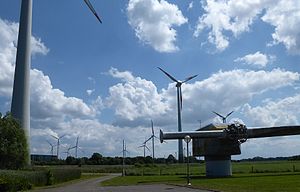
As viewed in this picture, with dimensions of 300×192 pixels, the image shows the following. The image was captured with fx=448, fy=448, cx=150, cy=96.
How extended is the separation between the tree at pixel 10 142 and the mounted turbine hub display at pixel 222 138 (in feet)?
65.1

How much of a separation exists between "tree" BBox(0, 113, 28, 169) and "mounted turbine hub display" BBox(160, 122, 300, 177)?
65.1 feet

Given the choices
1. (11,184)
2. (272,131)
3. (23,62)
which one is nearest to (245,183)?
(11,184)

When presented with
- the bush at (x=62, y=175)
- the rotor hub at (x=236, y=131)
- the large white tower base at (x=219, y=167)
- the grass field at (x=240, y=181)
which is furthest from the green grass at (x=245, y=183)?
the large white tower base at (x=219, y=167)

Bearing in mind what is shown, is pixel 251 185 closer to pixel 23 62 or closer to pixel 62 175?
pixel 23 62

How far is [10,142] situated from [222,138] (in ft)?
97.5

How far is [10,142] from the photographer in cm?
5912

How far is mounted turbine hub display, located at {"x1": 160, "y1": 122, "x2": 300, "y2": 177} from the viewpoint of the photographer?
64375mm

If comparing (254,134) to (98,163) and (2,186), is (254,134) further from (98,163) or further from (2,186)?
(98,163)

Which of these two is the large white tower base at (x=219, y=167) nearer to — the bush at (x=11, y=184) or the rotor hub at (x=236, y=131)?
the rotor hub at (x=236, y=131)

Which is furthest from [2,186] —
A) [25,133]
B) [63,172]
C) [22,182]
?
[63,172]

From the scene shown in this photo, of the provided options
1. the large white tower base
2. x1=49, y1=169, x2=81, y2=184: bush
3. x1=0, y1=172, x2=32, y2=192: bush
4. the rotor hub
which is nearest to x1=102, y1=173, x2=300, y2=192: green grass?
the rotor hub

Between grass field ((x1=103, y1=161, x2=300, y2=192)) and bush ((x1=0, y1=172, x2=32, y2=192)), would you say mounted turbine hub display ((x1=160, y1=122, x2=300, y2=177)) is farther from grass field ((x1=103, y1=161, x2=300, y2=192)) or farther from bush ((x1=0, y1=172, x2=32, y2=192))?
bush ((x1=0, y1=172, x2=32, y2=192))

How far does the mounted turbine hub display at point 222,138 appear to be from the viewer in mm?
64375

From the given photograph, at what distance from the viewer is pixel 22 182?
138ft
